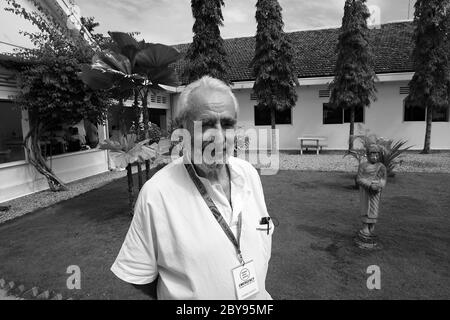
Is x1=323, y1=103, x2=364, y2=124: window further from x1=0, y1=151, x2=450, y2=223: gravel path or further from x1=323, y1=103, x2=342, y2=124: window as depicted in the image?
x1=0, y1=151, x2=450, y2=223: gravel path

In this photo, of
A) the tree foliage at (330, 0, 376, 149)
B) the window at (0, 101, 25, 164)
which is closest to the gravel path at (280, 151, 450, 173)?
the tree foliage at (330, 0, 376, 149)

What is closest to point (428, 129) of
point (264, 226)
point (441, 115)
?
point (441, 115)

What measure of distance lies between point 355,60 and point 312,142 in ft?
13.9

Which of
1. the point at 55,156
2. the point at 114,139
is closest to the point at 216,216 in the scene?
the point at 114,139

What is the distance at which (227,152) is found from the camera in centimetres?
175

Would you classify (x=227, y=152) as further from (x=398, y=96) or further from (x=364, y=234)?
(x=398, y=96)

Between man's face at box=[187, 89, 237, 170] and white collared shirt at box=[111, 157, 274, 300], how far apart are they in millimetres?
173

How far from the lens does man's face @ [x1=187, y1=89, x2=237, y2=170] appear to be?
162 cm

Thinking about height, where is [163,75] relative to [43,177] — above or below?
above

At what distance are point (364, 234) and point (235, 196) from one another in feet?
11.8

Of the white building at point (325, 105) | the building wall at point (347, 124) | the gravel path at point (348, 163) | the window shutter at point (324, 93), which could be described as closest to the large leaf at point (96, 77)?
the white building at point (325, 105)

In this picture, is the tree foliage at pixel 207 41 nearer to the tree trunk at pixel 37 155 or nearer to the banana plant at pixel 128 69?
the tree trunk at pixel 37 155

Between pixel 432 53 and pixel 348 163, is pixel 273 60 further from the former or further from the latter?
pixel 432 53

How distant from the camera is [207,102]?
162 cm
